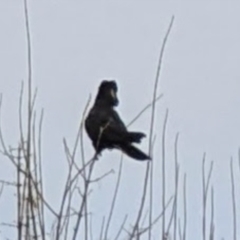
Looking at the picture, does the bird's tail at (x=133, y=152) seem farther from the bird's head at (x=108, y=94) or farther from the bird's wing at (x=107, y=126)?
the bird's head at (x=108, y=94)

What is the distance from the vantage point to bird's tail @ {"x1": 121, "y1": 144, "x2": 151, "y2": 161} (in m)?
5.28

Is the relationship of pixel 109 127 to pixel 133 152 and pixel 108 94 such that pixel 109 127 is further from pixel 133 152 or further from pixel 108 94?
pixel 108 94

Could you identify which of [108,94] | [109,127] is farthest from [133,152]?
[108,94]

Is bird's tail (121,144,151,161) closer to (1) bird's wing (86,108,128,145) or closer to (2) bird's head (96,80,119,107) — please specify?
(1) bird's wing (86,108,128,145)

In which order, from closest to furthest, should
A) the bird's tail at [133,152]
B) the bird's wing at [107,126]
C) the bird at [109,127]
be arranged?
the bird's tail at [133,152] < the bird at [109,127] < the bird's wing at [107,126]

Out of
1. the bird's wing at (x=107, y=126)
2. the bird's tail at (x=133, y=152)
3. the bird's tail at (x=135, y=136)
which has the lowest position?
the bird's tail at (x=133, y=152)

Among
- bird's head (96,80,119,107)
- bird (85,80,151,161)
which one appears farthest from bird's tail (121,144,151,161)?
bird's head (96,80,119,107)

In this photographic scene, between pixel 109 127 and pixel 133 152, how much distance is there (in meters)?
0.28

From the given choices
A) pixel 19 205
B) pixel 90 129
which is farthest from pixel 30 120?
pixel 90 129

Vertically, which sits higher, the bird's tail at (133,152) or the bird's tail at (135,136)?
the bird's tail at (135,136)

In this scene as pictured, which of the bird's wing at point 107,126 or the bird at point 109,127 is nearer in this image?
the bird at point 109,127

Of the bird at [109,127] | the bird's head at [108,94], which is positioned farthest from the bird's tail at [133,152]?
the bird's head at [108,94]

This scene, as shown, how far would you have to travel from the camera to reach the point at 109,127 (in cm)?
568

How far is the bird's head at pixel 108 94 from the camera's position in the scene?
648 cm
